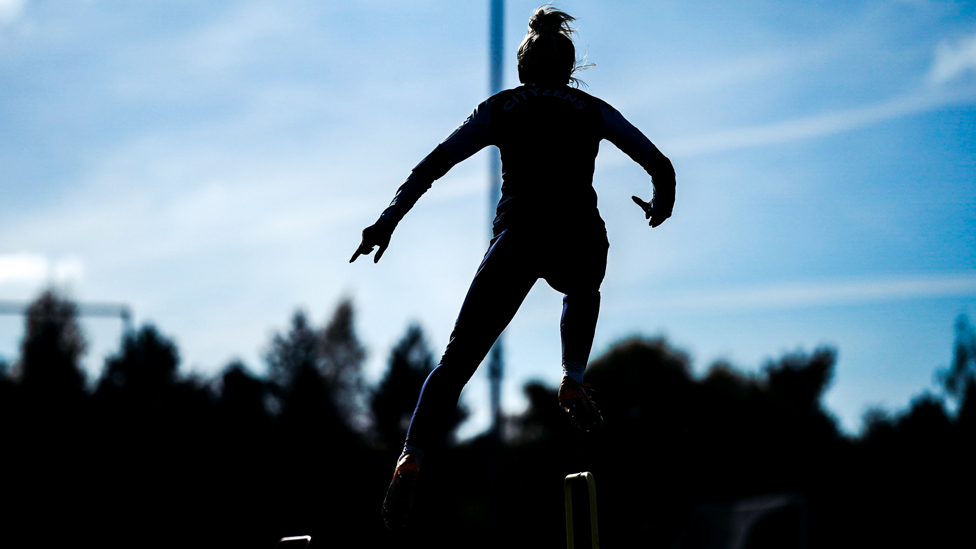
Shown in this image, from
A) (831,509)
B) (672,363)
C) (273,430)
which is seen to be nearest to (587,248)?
(273,430)

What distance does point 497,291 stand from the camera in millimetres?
4320

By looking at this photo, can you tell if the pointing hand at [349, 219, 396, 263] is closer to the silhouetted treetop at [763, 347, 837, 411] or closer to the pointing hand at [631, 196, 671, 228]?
the pointing hand at [631, 196, 671, 228]

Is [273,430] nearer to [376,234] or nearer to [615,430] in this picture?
Answer: [615,430]

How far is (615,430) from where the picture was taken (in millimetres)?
47469

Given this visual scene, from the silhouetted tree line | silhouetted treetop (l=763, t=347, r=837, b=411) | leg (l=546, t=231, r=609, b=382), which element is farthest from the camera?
silhouetted treetop (l=763, t=347, r=837, b=411)

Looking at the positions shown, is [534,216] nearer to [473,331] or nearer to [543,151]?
[543,151]

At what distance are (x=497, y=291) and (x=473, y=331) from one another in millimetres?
234

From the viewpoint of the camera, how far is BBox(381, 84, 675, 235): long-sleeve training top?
4.45m

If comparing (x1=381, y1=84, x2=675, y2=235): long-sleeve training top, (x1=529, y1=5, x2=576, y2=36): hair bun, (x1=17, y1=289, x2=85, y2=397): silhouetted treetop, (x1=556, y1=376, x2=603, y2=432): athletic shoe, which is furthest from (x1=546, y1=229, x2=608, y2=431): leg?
(x1=17, y1=289, x2=85, y2=397): silhouetted treetop

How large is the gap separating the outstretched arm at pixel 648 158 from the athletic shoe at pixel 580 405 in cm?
110

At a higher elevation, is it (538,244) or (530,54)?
Answer: (530,54)

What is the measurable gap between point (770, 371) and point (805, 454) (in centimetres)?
2627

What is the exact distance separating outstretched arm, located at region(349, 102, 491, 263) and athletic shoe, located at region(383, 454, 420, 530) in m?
1.01

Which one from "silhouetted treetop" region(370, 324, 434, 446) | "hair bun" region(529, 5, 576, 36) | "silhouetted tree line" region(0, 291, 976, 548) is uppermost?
"silhouetted treetop" region(370, 324, 434, 446)
